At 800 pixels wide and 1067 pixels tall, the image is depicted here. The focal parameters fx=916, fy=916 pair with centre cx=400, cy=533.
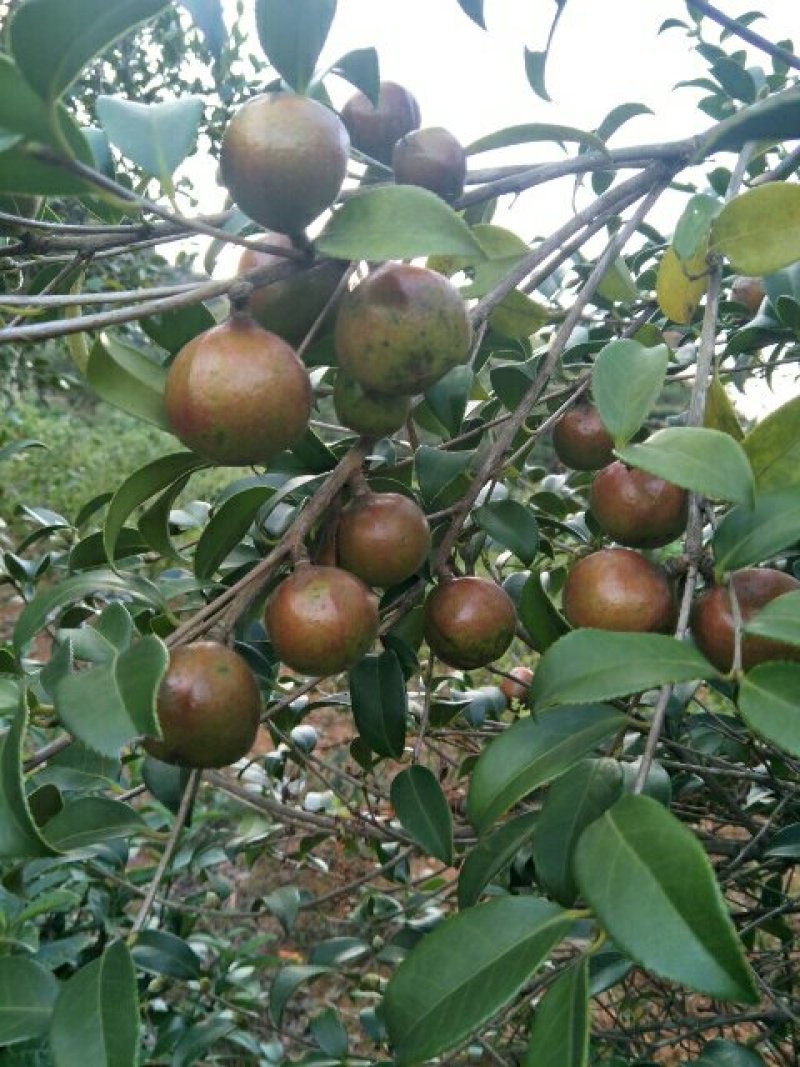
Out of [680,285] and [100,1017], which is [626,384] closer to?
[680,285]

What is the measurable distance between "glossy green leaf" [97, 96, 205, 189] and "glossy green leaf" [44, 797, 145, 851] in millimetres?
551

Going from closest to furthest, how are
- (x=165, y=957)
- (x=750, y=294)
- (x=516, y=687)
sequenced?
(x=750, y=294) < (x=165, y=957) < (x=516, y=687)

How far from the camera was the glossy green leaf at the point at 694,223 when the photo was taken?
83cm

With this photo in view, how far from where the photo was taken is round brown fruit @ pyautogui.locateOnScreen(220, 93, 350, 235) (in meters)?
0.64

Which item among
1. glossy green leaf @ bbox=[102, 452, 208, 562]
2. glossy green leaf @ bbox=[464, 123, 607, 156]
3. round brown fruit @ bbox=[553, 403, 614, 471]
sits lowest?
glossy green leaf @ bbox=[102, 452, 208, 562]

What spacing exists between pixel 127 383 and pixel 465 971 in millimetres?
512

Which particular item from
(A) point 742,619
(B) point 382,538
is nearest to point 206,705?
(B) point 382,538

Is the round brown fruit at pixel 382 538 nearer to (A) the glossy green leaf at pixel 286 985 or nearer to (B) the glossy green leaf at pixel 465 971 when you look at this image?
(B) the glossy green leaf at pixel 465 971

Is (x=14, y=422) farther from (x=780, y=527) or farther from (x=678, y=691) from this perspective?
(x=780, y=527)

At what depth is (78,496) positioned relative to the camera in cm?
598

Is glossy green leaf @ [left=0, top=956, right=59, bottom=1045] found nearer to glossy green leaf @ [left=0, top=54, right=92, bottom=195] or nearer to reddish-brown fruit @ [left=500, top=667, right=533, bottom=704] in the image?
glossy green leaf @ [left=0, top=54, right=92, bottom=195]

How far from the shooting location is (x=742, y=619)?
707 millimetres

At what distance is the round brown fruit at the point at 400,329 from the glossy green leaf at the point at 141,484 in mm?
183

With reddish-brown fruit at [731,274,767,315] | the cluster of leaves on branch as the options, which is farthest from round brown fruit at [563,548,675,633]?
reddish-brown fruit at [731,274,767,315]
